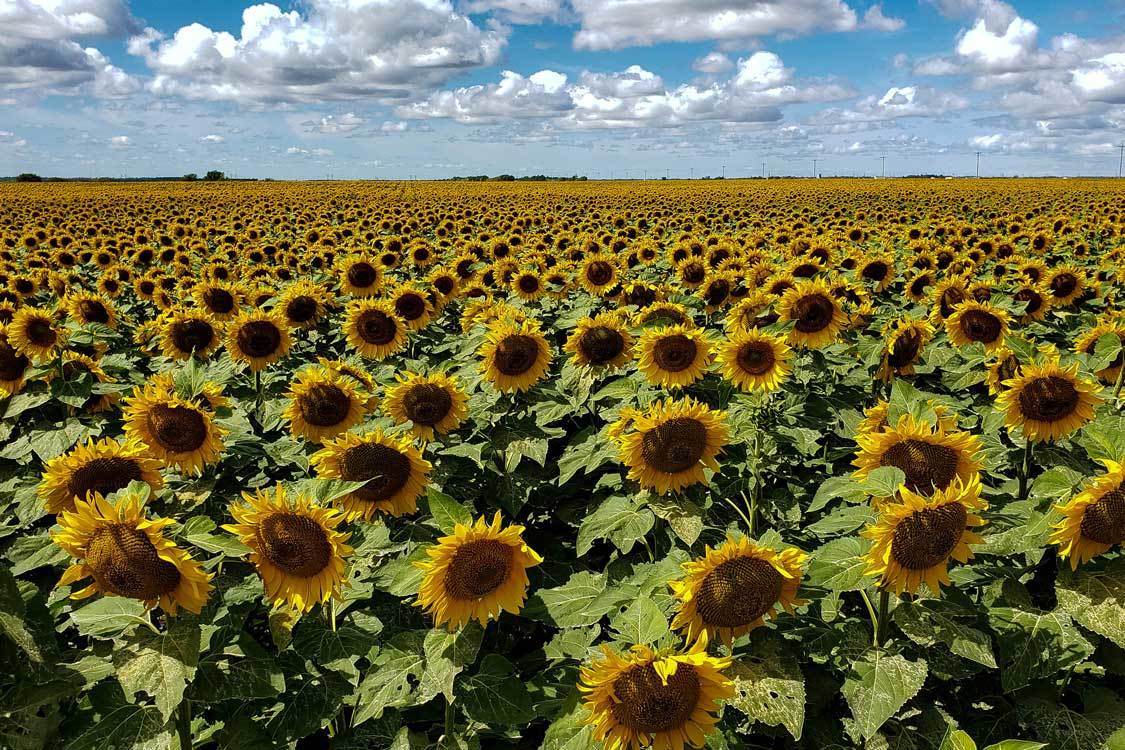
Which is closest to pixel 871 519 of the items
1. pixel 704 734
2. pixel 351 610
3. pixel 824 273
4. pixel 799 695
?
pixel 799 695

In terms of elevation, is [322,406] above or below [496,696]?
above

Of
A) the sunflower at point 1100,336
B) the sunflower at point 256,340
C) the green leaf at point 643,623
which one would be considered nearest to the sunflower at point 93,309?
the sunflower at point 256,340

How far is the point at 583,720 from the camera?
2.20 meters

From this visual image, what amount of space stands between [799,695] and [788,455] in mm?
2539

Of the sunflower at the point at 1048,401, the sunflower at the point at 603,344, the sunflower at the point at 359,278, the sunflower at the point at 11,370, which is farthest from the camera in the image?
the sunflower at the point at 359,278

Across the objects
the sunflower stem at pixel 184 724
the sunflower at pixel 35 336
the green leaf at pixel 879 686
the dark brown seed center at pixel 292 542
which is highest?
the sunflower at pixel 35 336

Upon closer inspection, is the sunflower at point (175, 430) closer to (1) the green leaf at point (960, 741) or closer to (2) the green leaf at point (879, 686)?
(2) the green leaf at point (879, 686)

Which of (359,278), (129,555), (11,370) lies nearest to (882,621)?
(129,555)

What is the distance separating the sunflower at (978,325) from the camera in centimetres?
540

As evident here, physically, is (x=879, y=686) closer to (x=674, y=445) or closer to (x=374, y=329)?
(x=674, y=445)

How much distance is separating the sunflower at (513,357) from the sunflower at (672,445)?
141 cm

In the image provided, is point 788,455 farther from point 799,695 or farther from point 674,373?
point 799,695

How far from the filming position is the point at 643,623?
7.25 feet

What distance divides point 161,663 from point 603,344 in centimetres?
301
